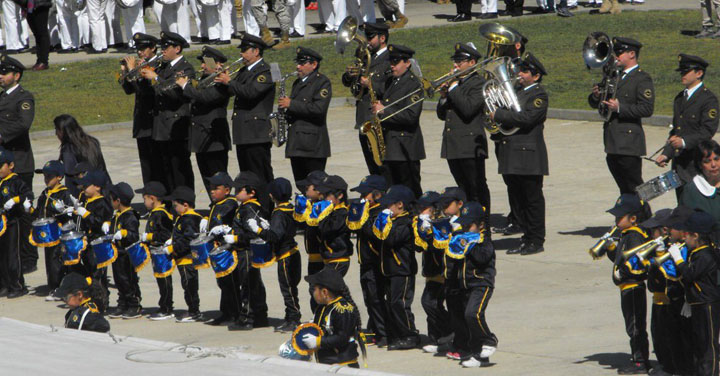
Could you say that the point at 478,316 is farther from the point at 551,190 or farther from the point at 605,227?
the point at 551,190

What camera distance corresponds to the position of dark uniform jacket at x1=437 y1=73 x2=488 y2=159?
12.7 m

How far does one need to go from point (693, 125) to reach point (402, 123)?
287cm

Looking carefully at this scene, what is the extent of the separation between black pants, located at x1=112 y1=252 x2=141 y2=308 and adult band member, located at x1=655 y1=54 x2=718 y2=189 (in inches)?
182

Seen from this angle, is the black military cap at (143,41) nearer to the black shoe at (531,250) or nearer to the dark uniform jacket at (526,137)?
the dark uniform jacket at (526,137)

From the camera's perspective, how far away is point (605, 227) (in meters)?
13.2

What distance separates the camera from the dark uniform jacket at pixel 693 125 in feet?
37.7

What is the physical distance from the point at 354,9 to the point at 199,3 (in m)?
3.19

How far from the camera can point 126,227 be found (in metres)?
11.5

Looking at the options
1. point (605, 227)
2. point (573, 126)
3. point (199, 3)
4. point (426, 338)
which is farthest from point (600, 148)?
point (199, 3)

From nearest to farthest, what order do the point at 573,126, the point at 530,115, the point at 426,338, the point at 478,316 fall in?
the point at 478,316 → the point at 426,338 → the point at 530,115 → the point at 573,126

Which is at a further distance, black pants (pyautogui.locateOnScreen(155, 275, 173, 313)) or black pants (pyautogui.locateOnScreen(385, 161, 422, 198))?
black pants (pyautogui.locateOnScreen(385, 161, 422, 198))

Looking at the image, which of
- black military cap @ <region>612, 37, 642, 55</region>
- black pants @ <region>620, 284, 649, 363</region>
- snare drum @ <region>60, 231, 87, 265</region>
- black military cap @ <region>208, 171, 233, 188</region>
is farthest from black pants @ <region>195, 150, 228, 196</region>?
black pants @ <region>620, 284, 649, 363</region>

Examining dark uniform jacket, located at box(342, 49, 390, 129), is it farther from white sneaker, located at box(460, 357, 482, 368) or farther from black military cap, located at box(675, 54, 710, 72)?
white sneaker, located at box(460, 357, 482, 368)

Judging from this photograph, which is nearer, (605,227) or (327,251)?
(327,251)
